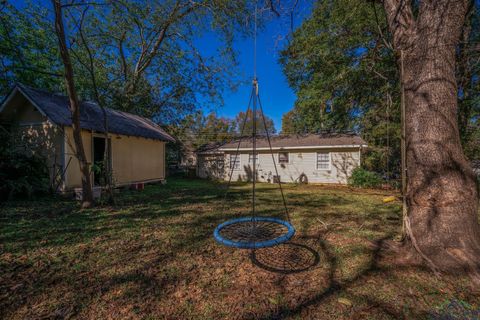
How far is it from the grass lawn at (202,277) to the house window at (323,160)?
324 inches

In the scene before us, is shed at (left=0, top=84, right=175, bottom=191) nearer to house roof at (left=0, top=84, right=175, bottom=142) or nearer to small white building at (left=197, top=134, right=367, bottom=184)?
house roof at (left=0, top=84, right=175, bottom=142)

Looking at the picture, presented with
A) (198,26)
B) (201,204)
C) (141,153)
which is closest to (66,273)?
(201,204)

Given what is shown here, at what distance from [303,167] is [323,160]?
123 centimetres

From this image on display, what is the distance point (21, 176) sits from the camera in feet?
22.9

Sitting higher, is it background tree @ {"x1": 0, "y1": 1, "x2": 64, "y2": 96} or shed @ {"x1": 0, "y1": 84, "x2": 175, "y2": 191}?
background tree @ {"x1": 0, "y1": 1, "x2": 64, "y2": 96}

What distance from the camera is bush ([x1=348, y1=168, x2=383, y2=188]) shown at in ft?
33.9

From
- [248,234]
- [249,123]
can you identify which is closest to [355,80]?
[248,234]

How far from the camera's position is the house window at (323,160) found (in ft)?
41.1

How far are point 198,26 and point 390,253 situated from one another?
1072 cm

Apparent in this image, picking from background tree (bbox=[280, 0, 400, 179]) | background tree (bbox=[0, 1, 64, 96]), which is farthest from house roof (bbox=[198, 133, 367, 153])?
background tree (bbox=[0, 1, 64, 96])

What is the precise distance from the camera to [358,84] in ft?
35.2

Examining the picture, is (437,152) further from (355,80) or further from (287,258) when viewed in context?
(355,80)

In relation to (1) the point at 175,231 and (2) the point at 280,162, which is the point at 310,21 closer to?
(2) the point at 280,162

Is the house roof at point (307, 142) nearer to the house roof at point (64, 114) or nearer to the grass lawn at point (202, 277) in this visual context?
the house roof at point (64, 114)
